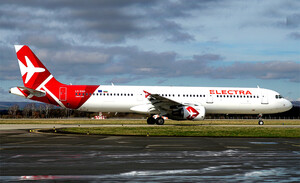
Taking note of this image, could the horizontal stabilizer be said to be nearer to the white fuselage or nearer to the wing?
the white fuselage

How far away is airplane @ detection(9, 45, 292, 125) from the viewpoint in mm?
34406

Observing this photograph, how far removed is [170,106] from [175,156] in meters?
22.9

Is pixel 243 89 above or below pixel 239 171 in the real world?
above

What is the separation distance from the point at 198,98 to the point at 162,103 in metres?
4.55

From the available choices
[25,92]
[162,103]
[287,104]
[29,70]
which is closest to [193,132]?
[162,103]

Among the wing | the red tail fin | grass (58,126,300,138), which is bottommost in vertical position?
grass (58,126,300,138)

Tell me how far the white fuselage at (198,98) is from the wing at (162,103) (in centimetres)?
102

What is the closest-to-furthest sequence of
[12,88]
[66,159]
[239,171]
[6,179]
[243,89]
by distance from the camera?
[6,179]
[239,171]
[66,159]
[12,88]
[243,89]

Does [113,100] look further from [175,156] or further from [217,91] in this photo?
[175,156]

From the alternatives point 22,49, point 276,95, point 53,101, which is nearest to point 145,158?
point 53,101

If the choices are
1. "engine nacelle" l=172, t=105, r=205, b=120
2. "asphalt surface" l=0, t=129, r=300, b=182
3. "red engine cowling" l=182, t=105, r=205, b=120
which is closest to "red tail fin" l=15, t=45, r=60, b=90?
"engine nacelle" l=172, t=105, r=205, b=120

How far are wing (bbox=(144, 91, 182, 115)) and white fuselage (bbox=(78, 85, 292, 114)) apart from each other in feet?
3.34

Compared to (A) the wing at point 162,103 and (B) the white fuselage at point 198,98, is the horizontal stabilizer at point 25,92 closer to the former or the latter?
(B) the white fuselage at point 198,98

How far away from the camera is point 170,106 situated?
114 ft
